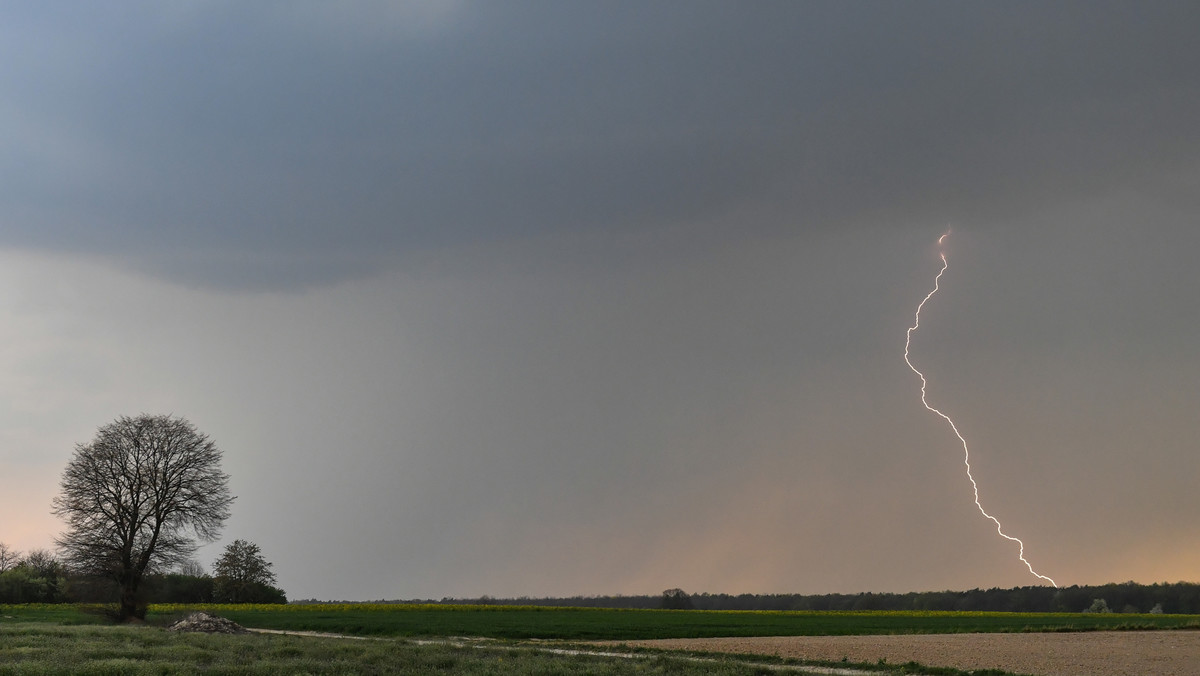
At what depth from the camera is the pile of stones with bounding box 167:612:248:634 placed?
1505 inches

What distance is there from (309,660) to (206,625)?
19.8 meters

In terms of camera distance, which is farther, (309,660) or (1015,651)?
(1015,651)

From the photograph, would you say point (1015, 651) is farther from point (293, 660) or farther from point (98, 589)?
point (98, 589)

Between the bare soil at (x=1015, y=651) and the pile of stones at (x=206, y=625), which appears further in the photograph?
the pile of stones at (x=206, y=625)

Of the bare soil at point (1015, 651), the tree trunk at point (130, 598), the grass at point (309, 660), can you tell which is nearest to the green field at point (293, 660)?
the grass at point (309, 660)

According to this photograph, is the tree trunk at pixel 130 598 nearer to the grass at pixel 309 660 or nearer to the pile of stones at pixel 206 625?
the pile of stones at pixel 206 625

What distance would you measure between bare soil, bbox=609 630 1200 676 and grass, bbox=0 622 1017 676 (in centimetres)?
350

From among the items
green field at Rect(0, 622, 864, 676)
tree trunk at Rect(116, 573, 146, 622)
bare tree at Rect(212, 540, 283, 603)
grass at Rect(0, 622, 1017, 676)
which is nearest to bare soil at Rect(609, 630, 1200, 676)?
grass at Rect(0, 622, 1017, 676)

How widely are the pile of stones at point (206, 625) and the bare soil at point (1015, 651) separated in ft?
63.3

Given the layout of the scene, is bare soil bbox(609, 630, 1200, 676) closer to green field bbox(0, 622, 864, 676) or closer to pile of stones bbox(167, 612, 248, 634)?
green field bbox(0, 622, 864, 676)

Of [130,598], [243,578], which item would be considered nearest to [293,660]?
[130,598]

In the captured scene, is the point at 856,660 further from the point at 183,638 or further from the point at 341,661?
the point at 183,638

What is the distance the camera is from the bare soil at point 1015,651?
25078 millimetres

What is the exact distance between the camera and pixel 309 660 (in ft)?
73.2
